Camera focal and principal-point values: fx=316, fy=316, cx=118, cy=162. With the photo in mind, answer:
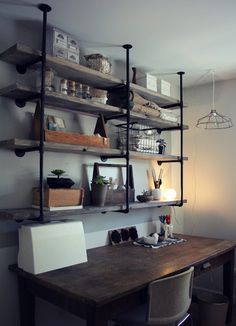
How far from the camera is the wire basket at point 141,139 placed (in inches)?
103

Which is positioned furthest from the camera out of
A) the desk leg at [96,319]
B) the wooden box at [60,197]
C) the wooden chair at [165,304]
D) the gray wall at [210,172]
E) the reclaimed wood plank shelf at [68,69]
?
the gray wall at [210,172]

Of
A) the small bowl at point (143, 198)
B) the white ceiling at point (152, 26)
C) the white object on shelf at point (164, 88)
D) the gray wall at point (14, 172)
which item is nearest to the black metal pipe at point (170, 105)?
the white object on shelf at point (164, 88)

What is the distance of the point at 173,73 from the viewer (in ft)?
9.84

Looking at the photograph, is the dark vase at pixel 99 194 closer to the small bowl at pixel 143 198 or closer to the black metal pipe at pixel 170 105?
the small bowl at pixel 143 198

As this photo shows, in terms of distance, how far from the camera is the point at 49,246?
187 centimetres

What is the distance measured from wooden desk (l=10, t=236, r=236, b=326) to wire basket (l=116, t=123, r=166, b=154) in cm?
82

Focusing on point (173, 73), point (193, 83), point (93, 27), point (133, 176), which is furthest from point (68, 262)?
point (193, 83)

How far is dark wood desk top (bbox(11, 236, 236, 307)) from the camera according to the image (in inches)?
61.3

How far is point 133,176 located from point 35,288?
136 cm

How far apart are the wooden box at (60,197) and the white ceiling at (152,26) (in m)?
1.08

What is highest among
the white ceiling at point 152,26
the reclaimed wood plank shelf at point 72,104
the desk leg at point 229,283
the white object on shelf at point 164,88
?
the white ceiling at point 152,26

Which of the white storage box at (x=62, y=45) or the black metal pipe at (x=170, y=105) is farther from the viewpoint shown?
the black metal pipe at (x=170, y=105)

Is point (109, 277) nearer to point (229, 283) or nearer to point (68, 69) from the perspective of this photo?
point (68, 69)

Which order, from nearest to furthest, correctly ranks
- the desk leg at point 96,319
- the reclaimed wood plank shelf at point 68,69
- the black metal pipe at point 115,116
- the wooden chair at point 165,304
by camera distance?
the desk leg at point 96,319, the wooden chair at point 165,304, the reclaimed wood plank shelf at point 68,69, the black metal pipe at point 115,116
